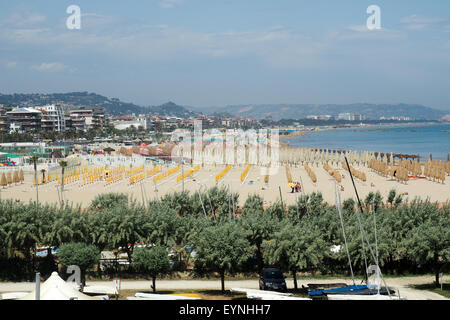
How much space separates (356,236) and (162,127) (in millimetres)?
114990

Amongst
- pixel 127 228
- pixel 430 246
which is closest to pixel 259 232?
pixel 127 228

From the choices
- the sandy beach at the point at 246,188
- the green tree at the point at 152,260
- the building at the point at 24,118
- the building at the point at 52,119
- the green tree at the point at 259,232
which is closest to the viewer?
the green tree at the point at 152,260

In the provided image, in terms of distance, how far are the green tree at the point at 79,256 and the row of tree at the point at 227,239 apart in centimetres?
7

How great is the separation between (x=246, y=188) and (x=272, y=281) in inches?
697

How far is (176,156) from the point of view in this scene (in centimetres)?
5006

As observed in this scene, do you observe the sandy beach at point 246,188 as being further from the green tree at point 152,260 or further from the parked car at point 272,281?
the parked car at point 272,281

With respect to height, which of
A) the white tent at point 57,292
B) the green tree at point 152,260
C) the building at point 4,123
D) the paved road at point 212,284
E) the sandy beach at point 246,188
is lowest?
the paved road at point 212,284

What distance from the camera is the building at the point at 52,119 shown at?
88012 millimetres

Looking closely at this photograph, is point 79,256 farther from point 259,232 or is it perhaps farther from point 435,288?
point 435,288

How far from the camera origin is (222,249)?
11.3 m

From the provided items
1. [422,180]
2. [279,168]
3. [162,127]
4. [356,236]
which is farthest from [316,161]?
[162,127]

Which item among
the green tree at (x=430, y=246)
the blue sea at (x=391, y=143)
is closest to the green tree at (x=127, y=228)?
the green tree at (x=430, y=246)

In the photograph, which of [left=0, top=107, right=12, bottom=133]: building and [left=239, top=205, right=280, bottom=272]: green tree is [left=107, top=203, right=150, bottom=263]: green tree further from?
[left=0, top=107, right=12, bottom=133]: building
